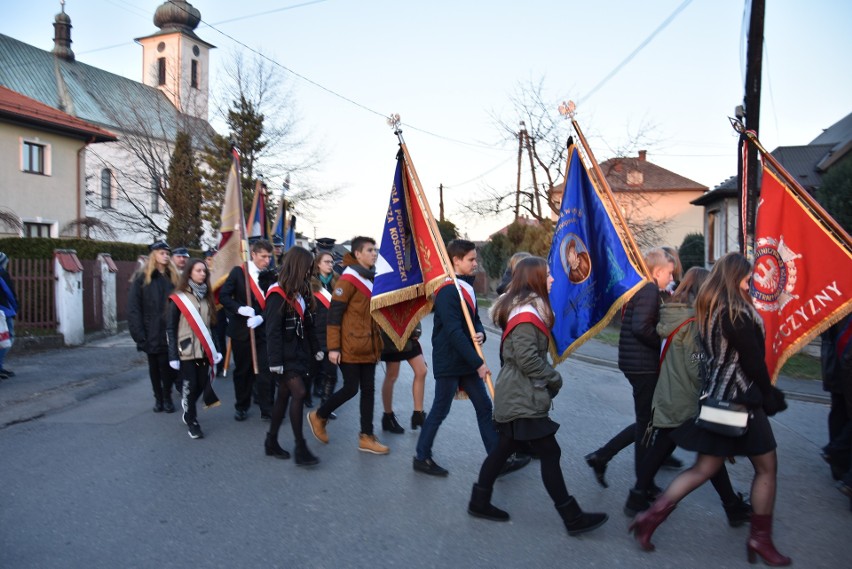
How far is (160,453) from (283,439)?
106 centimetres

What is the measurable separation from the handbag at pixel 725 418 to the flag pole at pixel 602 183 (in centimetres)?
131

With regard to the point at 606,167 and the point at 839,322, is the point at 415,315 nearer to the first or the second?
the point at 839,322

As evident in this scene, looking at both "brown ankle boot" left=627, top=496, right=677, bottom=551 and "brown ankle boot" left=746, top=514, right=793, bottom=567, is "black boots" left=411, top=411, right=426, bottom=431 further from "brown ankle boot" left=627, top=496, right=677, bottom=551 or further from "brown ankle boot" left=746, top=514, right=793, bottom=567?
"brown ankle boot" left=746, top=514, right=793, bottom=567

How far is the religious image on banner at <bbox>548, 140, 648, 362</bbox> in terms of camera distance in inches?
201

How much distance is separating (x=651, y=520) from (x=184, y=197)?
23079 millimetres

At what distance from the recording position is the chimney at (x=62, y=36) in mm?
47406

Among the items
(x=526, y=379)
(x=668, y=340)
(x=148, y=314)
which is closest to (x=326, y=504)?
(x=526, y=379)

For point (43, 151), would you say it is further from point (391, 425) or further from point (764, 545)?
point (764, 545)

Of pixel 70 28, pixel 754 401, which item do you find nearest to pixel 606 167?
pixel 754 401

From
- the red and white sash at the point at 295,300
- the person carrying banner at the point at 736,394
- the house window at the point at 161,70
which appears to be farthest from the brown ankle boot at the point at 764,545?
the house window at the point at 161,70

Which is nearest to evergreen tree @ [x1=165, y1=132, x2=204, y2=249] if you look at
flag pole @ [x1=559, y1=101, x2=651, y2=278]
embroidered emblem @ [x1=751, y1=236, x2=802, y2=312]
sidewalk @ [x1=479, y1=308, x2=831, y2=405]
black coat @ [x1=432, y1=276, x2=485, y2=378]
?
sidewalk @ [x1=479, y1=308, x2=831, y2=405]

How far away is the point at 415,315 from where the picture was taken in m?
5.85

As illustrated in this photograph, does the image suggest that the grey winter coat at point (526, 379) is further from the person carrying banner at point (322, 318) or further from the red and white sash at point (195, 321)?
the red and white sash at point (195, 321)

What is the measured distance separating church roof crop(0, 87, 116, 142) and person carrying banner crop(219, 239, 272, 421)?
2041 centimetres
